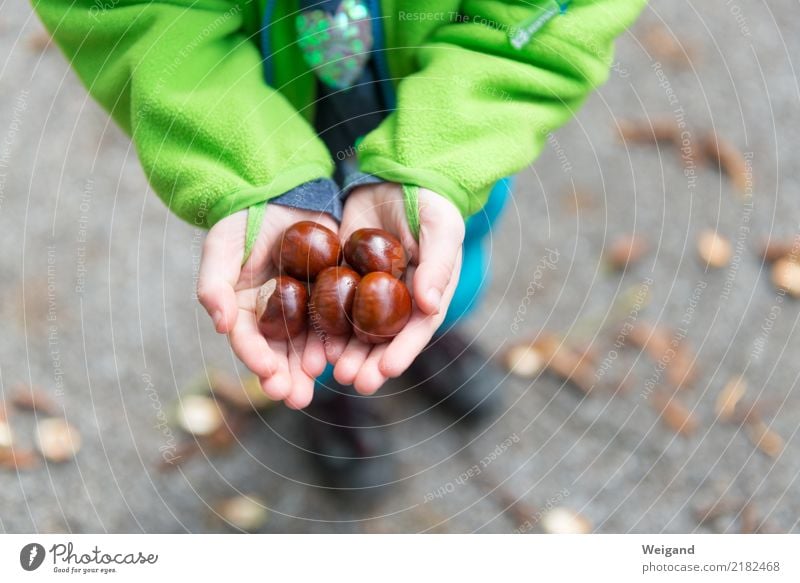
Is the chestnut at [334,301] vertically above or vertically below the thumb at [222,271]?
below

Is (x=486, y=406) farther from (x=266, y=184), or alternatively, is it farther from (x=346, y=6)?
(x=346, y=6)

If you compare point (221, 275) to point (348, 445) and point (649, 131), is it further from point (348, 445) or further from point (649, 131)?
point (649, 131)

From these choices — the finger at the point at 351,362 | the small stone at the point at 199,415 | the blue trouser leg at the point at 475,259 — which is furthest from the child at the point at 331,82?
the small stone at the point at 199,415

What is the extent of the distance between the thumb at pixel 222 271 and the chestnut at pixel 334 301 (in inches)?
3.8

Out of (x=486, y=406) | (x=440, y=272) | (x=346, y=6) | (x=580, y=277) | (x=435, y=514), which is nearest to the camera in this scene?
(x=440, y=272)

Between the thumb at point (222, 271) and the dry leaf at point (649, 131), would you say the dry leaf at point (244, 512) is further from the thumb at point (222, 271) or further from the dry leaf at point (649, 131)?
the dry leaf at point (649, 131)

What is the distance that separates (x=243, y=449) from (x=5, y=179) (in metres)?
0.74

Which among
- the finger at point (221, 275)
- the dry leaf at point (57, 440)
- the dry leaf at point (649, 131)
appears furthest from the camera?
the dry leaf at point (649, 131)

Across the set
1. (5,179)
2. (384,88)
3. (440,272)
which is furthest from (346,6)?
(5,179)

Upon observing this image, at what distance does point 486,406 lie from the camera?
1395mm

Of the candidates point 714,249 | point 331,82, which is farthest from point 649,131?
point 331,82

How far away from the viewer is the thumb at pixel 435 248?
0.92 meters

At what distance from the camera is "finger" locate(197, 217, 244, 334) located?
0.91 meters

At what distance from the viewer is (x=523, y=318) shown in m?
1.48
